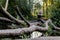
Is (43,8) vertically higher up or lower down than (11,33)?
lower down

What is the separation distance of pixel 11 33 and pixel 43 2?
12077mm

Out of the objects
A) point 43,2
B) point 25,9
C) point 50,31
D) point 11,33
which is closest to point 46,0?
point 43,2

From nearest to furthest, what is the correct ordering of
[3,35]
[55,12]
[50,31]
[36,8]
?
[3,35]
[50,31]
[55,12]
[36,8]

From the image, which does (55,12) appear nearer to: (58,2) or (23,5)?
(58,2)

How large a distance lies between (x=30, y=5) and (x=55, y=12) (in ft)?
4.45

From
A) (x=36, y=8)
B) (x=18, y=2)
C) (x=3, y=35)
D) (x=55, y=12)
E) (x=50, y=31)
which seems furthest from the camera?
(x=36, y=8)

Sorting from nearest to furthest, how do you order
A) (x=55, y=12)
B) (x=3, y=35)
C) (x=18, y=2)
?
(x=3, y=35)
(x=18, y=2)
(x=55, y=12)

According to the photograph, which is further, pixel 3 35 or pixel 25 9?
pixel 25 9

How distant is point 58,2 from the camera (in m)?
9.46

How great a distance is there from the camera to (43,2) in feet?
42.4

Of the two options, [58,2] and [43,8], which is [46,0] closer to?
[43,8]

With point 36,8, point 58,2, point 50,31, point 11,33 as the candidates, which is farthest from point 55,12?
point 11,33

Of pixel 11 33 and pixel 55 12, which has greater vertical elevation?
pixel 11 33

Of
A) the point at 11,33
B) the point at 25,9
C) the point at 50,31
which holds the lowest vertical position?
the point at 50,31
